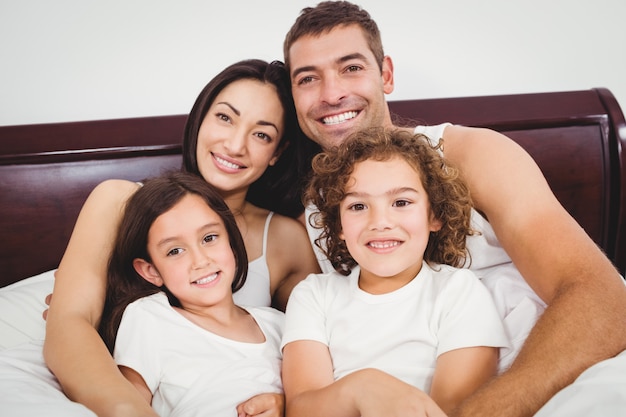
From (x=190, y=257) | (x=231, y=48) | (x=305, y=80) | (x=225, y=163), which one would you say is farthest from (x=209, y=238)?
(x=231, y=48)

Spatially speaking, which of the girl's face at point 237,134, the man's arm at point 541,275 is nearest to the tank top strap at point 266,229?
the girl's face at point 237,134

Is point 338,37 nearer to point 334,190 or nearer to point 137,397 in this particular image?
point 334,190

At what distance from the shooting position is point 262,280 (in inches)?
82.7

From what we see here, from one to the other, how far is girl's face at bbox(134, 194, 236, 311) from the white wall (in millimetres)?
1186

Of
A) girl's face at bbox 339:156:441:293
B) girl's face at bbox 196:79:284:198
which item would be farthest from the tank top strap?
girl's face at bbox 339:156:441:293

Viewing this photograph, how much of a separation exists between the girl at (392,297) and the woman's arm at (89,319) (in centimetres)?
44

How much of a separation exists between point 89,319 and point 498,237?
124 cm

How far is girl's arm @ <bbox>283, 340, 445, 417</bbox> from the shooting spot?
3.76 ft

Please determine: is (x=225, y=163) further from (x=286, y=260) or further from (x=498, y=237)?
(x=498, y=237)

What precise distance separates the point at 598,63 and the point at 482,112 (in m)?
0.83

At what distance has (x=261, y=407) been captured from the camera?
1391 mm

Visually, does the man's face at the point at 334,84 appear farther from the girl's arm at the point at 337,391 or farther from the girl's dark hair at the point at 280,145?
the girl's arm at the point at 337,391

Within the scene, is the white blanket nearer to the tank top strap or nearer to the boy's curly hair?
the boy's curly hair

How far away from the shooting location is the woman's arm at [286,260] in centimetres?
217
